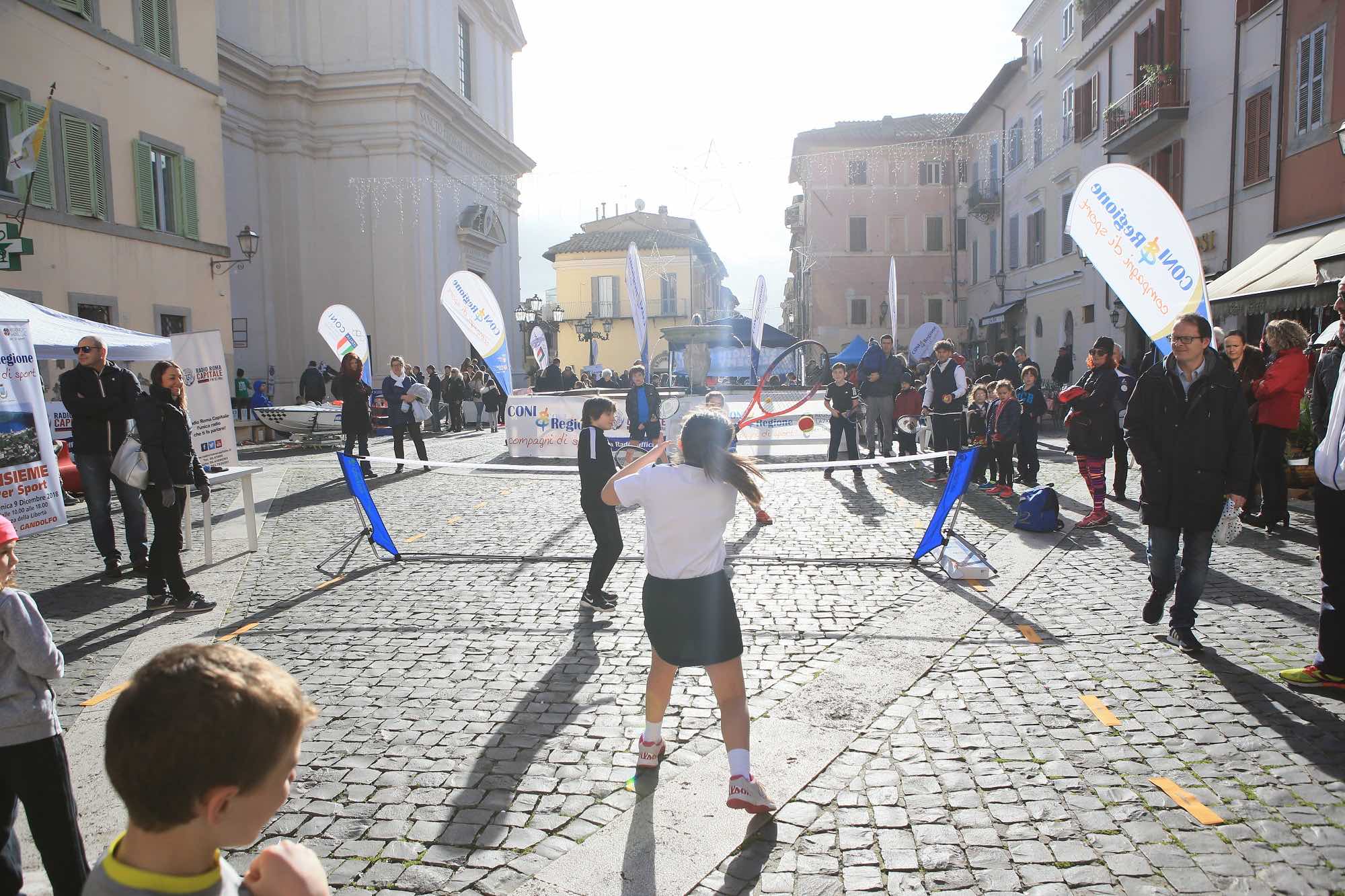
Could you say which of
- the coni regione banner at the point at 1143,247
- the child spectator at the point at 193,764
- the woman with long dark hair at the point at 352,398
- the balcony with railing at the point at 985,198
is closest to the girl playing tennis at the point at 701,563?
the child spectator at the point at 193,764

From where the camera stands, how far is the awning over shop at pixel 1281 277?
41.4 ft

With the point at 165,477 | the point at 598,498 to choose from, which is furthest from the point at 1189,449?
the point at 165,477

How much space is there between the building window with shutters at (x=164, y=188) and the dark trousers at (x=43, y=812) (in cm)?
1766

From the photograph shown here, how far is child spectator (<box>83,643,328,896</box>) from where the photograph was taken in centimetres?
129

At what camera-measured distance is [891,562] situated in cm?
764

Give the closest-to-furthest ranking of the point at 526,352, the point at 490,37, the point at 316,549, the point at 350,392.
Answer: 1. the point at 316,549
2. the point at 350,392
3. the point at 490,37
4. the point at 526,352

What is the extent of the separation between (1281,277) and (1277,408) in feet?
22.8

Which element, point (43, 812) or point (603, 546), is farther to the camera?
point (603, 546)

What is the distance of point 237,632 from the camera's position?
591 cm

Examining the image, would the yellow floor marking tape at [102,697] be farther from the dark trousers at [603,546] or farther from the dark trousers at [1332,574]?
the dark trousers at [1332,574]

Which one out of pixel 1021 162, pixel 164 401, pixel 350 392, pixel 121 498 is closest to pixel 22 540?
pixel 121 498

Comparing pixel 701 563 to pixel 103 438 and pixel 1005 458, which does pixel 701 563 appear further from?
pixel 1005 458

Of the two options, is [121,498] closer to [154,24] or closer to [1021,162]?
[154,24]

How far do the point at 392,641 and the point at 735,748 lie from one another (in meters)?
2.97
